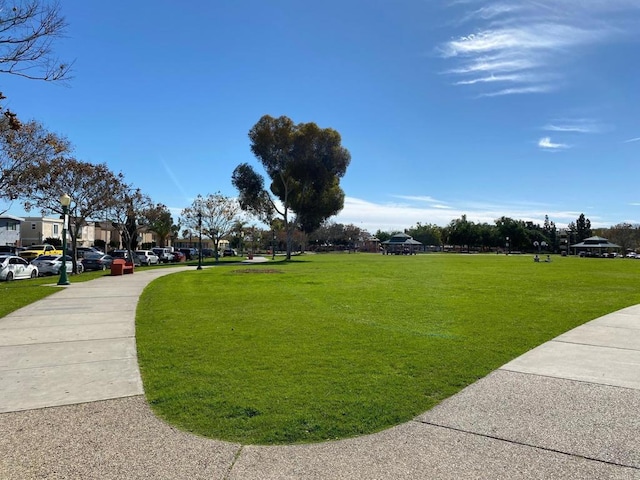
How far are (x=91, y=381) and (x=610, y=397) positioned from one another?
6143 millimetres

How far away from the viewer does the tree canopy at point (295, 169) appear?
53969 millimetres

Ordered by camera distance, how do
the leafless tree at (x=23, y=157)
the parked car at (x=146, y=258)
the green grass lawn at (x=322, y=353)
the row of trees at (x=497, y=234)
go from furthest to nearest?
the row of trees at (x=497, y=234) → the parked car at (x=146, y=258) → the leafless tree at (x=23, y=157) → the green grass lawn at (x=322, y=353)

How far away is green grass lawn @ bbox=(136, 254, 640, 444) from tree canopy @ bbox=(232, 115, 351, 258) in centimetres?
4105

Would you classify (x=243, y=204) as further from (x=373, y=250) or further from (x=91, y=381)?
(x=373, y=250)

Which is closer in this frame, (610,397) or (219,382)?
(610,397)

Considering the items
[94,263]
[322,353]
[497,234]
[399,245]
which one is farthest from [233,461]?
[497,234]

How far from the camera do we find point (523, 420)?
4.52 meters

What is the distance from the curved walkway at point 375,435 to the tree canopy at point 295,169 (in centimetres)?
4856

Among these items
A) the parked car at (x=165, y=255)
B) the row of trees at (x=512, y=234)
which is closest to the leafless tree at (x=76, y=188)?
the parked car at (x=165, y=255)

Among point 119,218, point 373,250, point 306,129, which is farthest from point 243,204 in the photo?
point 373,250

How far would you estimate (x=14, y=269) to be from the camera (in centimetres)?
2483

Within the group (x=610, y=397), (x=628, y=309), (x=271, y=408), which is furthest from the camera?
(x=628, y=309)

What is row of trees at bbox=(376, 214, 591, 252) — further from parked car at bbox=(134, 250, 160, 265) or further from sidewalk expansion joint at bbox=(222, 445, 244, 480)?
sidewalk expansion joint at bbox=(222, 445, 244, 480)

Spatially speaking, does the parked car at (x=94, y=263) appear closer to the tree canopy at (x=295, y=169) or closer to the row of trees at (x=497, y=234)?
the tree canopy at (x=295, y=169)
